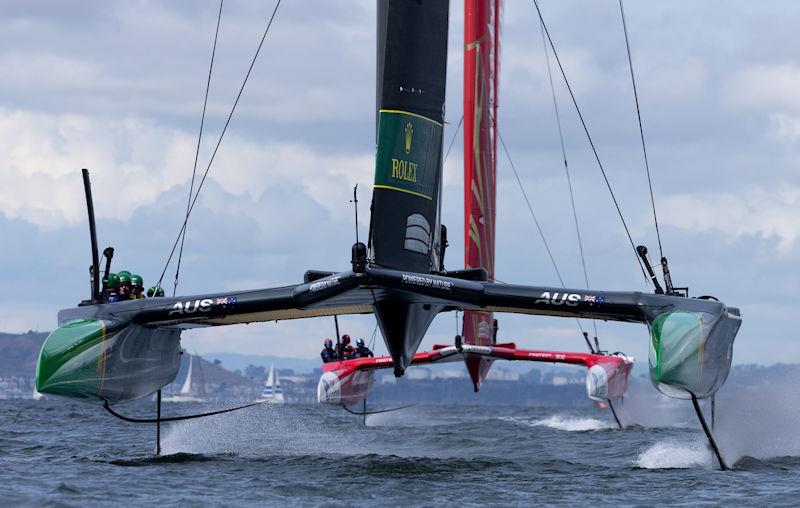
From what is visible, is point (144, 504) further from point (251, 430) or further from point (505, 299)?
point (251, 430)

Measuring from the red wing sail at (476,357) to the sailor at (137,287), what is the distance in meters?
4.97

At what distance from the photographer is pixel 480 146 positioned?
18766 mm

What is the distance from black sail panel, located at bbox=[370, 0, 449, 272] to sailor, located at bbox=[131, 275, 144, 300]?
3.17 m

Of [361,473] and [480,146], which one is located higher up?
[480,146]

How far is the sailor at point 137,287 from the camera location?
42.2ft

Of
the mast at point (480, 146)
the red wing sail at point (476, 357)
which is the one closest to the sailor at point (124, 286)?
the red wing sail at point (476, 357)

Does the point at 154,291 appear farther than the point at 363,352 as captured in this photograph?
No

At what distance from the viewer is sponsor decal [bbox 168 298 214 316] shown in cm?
1153

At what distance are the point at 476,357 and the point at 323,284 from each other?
8.62m

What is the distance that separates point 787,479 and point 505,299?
2.81 meters

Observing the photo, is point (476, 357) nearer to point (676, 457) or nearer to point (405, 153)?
point (676, 457)

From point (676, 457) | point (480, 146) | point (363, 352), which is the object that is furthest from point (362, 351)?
point (676, 457)

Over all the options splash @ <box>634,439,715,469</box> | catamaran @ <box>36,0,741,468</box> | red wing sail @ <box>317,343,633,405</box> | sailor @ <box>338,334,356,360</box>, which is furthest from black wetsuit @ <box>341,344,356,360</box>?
catamaran @ <box>36,0,741,468</box>

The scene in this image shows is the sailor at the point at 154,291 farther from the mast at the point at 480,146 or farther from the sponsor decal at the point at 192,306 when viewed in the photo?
the mast at the point at 480,146
